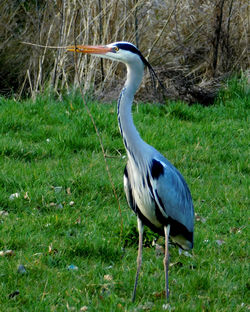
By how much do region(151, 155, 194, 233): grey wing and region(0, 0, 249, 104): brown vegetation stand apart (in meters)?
4.59

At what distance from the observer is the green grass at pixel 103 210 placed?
4289 mm

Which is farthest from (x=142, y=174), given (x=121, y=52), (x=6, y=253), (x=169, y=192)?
(x=6, y=253)

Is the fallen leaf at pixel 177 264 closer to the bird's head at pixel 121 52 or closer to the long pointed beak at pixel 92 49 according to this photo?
the bird's head at pixel 121 52

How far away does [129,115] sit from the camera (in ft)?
13.6

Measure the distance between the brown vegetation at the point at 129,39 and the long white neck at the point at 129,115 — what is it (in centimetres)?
450

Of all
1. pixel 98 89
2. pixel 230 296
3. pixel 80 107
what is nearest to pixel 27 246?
pixel 230 296

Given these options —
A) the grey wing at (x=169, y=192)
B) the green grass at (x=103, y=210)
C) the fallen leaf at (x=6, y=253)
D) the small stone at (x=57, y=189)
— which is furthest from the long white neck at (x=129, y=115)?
the small stone at (x=57, y=189)

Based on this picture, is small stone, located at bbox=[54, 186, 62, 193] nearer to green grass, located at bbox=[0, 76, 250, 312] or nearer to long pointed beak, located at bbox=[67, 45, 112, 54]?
green grass, located at bbox=[0, 76, 250, 312]

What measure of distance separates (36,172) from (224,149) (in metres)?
2.37

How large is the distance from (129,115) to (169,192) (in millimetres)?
641

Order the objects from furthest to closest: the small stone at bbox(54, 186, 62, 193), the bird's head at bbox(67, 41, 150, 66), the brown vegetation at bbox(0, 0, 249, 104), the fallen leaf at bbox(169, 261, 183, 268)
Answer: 1. the brown vegetation at bbox(0, 0, 249, 104)
2. the small stone at bbox(54, 186, 62, 193)
3. the fallen leaf at bbox(169, 261, 183, 268)
4. the bird's head at bbox(67, 41, 150, 66)

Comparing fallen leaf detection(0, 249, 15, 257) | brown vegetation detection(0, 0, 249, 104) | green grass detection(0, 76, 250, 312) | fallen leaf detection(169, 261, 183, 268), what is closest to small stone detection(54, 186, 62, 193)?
green grass detection(0, 76, 250, 312)

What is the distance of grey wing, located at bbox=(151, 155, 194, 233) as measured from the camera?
431 cm

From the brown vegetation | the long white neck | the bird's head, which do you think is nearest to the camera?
the long white neck
